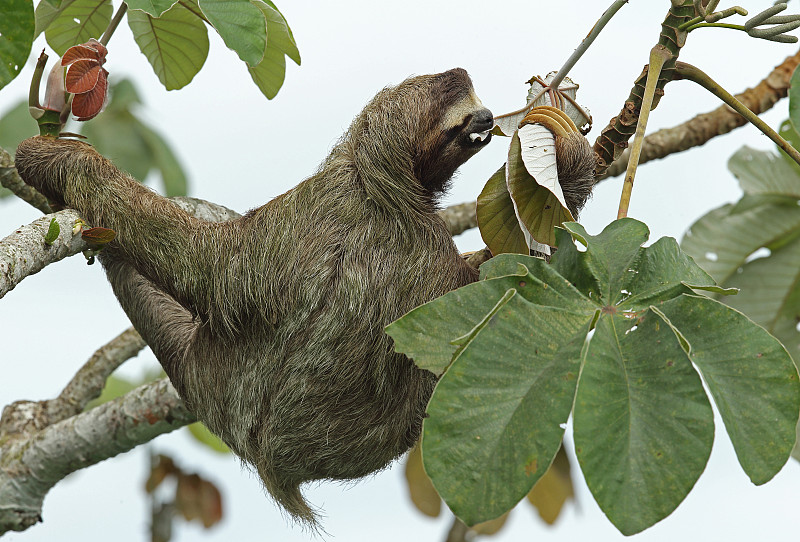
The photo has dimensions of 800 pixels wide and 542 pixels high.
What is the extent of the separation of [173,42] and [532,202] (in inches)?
94.0

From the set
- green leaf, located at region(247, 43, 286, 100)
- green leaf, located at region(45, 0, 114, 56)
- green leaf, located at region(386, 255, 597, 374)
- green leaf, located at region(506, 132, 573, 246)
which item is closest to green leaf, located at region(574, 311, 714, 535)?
green leaf, located at region(386, 255, 597, 374)

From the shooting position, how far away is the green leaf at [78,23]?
429 cm

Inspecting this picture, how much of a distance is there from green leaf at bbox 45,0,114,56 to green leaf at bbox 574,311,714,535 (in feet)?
11.4

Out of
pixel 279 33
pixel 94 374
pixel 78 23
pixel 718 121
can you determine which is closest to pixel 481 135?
pixel 279 33

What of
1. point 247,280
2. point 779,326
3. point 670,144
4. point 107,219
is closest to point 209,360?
point 247,280

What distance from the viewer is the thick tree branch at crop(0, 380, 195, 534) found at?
4.99m

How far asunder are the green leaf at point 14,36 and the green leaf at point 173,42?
115 cm

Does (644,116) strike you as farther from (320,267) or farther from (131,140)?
(131,140)

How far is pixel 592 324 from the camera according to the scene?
2.27 m

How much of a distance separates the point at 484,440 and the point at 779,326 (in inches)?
179

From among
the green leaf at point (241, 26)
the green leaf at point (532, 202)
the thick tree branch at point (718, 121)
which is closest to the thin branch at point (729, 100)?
the green leaf at point (532, 202)

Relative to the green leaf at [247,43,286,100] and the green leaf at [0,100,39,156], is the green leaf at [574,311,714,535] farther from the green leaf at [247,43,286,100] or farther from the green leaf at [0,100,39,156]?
the green leaf at [0,100,39,156]

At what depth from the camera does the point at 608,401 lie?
203cm

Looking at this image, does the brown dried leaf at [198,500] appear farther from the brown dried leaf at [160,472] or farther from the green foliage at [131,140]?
the green foliage at [131,140]
